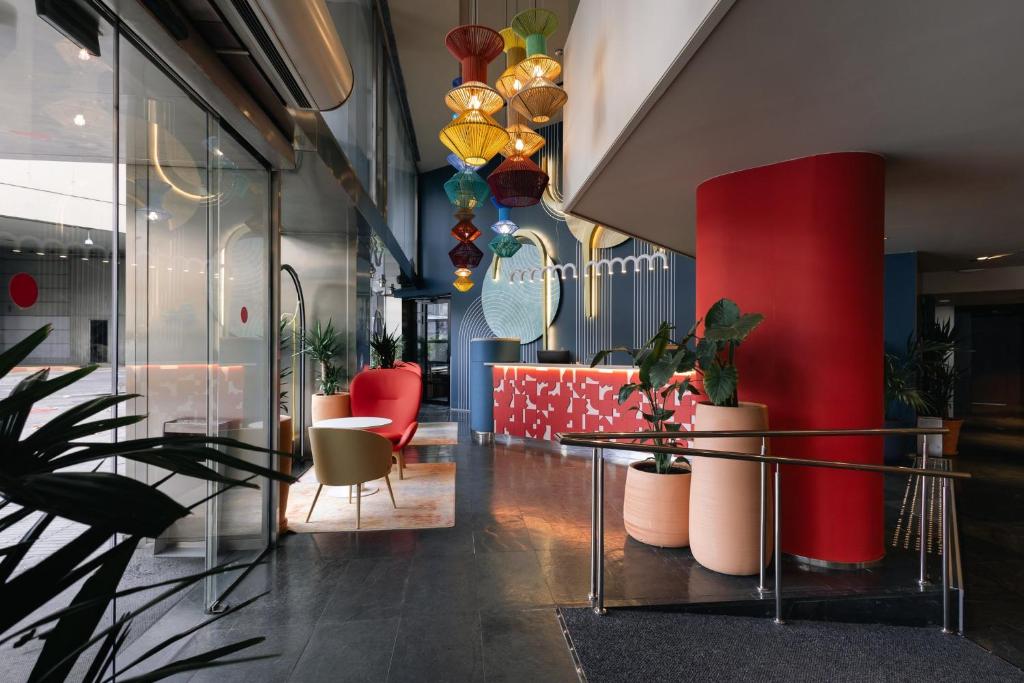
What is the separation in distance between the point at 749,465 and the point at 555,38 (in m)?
6.46

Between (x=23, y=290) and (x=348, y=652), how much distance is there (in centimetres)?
200

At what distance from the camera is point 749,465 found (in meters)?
3.13

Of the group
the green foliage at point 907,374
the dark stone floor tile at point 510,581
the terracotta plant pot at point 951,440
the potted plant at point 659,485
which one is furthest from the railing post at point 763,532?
the terracotta plant pot at point 951,440

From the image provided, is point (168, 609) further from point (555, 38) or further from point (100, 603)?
point (555, 38)

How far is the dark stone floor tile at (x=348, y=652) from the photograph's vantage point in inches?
91.6

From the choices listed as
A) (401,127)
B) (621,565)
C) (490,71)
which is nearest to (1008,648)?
(621,565)

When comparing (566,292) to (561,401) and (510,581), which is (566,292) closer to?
(561,401)

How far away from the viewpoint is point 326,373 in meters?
6.57

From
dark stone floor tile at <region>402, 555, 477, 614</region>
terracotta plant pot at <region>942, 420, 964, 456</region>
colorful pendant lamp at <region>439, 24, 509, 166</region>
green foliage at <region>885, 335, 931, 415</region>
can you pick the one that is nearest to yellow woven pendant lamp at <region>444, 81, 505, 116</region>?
colorful pendant lamp at <region>439, 24, 509, 166</region>

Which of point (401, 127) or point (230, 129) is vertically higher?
point (401, 127)

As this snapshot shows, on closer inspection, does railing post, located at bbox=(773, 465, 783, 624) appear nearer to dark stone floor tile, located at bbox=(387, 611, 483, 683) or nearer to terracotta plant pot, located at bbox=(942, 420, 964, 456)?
dark stone floor tile, located at bbox=(387, 611, 483, 683)

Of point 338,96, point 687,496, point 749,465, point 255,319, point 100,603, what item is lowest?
point 687,496

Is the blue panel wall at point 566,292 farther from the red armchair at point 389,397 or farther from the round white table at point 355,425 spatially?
the round white table at point 355,425

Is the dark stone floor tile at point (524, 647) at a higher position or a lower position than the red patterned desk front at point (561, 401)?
lower
